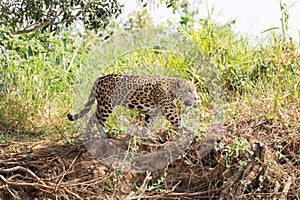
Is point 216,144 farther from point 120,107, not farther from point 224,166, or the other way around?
point 120,107

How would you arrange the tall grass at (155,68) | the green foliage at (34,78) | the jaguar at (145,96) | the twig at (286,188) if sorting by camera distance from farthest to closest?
the green foliage at (34,78) < the tall grass at (155,68) < the jaguar at (145,96) < the twig at (286,188)

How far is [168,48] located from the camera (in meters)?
7.44

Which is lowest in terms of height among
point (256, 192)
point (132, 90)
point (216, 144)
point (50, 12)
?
point (256, 192)

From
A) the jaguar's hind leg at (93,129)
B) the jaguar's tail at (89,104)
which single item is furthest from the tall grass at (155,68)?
the jaguar's hind leg at (93,129)

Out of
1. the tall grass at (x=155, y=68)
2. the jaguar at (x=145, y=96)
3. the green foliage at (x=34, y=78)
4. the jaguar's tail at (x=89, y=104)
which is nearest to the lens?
the jaguar at (x=145, y=96)

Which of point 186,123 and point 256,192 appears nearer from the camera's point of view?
point 256,192

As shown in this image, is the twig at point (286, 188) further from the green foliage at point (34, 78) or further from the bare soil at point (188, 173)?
the green foliage at point (34, 78)

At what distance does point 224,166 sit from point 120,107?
1.77 metres

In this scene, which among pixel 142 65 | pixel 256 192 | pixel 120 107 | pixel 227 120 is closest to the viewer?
pixel 256 192

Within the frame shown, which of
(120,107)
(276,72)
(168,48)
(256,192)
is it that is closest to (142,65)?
(168,48)

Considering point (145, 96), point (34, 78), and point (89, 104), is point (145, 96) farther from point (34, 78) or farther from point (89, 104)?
point (34, 78)

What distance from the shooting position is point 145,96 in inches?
240

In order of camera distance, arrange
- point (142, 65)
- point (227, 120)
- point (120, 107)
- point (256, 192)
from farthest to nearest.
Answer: point (142, 65)
point (120, 107)
point (227, 120)
point (256, 192)

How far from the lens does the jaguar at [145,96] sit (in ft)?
19.8
